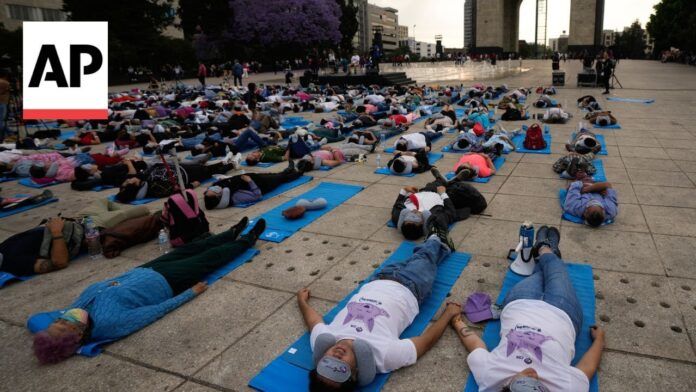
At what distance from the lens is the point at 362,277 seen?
16.1 feet

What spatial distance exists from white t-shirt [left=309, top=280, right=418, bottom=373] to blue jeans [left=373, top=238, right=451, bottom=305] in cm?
16

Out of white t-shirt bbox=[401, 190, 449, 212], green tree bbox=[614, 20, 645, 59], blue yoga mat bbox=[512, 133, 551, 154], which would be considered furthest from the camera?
green tree bbox=[614, 20, 645, 59]

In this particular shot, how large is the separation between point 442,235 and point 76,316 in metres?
3.78

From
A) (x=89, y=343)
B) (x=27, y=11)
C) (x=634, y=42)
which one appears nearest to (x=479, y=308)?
(x=89, y=343)

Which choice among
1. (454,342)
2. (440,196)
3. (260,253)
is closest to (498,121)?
(440,196)

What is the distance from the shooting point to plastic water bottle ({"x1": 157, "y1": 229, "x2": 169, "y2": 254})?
5918 mm

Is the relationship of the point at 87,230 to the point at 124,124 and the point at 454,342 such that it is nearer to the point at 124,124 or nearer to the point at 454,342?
the point at 454,342

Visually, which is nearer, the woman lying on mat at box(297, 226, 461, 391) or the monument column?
the woman lying on mat at box(297, 226, 461, 391)

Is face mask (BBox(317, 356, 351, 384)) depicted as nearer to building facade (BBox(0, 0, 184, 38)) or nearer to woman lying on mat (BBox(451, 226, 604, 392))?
woman lying on mat (BBox(451, 226, 604, 392))

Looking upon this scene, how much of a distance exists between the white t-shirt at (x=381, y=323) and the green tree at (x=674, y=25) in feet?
162

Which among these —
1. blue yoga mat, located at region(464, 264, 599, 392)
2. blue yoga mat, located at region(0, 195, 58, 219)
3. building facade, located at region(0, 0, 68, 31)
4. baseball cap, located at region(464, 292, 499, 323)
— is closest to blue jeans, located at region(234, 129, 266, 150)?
blue yoga mat, located at region(0, 195, 58, 219)

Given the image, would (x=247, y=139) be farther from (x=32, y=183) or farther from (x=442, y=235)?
(x=442, y=235)

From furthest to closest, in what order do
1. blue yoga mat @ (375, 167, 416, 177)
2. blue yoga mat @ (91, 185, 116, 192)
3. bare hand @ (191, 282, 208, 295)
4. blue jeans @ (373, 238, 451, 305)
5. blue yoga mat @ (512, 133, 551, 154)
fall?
blue yoga mat @ (512, 133, 551, 154), blue yoga mat @ (91, 185, 116, 192), blue yoga mat @ (375, 167, 416, 177), bare hand @ (191, 282, 208, 295), blue jeans @ (373, 238, 451, 305)

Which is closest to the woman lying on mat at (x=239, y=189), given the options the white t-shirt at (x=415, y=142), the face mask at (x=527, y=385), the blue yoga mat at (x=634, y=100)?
the white t-shirt at (x=415, y=142)
